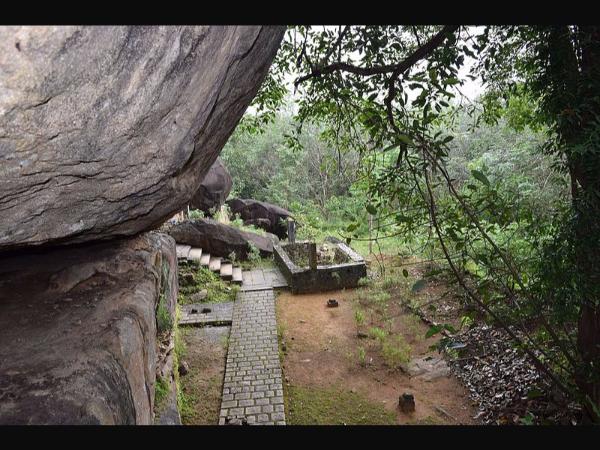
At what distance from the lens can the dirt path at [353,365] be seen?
5641mm

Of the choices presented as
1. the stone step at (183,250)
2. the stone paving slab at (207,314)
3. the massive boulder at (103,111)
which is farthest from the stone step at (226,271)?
the massive boulder at (103,111)

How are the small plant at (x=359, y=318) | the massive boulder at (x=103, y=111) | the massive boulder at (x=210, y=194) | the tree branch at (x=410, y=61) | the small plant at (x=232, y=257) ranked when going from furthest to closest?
the massive boulder at (x=210, y=194)
the small plant at (x=232, y=257)
the small plant at (x=359, y=318)
the tree branch at (x=410, y=61)
the massive boulder at (x=103, y=111)

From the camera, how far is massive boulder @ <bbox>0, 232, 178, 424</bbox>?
2252 mm

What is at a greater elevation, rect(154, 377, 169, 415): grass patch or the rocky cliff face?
the rocky cliff face

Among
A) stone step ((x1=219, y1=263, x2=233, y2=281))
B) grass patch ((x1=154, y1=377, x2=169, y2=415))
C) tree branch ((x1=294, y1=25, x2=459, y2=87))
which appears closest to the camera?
tree branch ((x1=294, y1=25, x2=459, y2=87))

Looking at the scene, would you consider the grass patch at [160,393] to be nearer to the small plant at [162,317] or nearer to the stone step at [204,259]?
the small plant at [162,317]

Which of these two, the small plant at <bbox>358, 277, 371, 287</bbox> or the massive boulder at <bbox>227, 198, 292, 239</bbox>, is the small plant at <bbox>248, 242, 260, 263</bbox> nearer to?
the small plant at <bbox>358, 277, 371, 287</bbox>

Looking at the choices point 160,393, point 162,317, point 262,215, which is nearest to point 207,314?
point 162,317

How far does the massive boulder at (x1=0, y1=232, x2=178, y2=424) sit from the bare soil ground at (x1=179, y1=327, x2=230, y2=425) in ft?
7.77

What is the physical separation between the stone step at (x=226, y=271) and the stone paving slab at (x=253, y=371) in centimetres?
184

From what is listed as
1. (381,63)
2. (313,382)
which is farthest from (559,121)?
(313,382)

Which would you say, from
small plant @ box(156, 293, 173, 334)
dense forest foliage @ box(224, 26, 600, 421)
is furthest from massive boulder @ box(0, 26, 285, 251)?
small plant @ box(156, 293, 173, 334)

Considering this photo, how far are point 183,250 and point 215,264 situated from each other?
116cm

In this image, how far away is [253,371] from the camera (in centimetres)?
665
